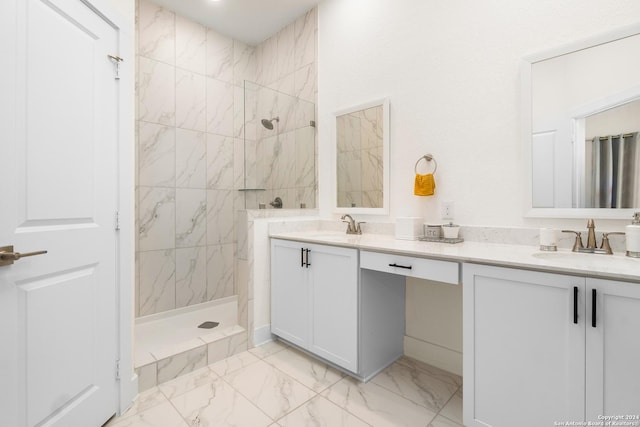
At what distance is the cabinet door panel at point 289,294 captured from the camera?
2.22 meters

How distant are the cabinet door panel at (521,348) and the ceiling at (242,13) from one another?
298 cm

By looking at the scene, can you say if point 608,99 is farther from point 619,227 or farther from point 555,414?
point 555,414

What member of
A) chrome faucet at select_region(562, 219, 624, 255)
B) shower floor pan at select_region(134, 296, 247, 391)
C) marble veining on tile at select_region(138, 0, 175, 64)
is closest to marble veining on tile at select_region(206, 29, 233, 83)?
marble veining on tile at select_region(138, 0, 175, 64)

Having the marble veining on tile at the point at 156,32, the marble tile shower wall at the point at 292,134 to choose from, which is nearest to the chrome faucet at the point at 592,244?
the marble tile shower wall at the point at 292,134

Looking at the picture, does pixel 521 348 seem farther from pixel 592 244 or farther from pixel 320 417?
pixel 320 417

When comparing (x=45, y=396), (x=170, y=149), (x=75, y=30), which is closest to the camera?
(x=45, y=396)

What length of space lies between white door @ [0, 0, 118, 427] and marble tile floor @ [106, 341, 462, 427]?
33 cm

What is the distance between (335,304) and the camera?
2.00 m

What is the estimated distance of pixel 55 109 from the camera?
1.29 m

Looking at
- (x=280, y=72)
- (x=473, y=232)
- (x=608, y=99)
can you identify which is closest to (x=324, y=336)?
(x=473, y=232)

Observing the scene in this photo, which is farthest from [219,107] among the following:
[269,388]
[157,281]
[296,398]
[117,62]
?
→ [296,398]

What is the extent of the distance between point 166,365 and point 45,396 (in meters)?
0.76

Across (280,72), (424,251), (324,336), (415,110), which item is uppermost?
Answer: (280,72)

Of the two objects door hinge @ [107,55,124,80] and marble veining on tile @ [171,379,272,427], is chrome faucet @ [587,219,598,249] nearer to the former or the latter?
marble veining on tile @ [171,379,272,427]
